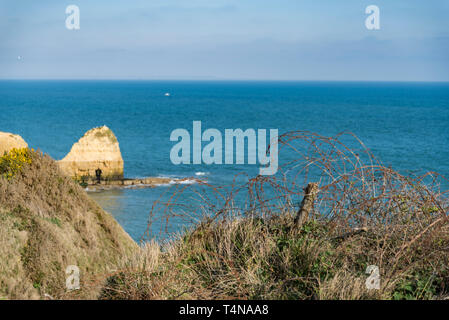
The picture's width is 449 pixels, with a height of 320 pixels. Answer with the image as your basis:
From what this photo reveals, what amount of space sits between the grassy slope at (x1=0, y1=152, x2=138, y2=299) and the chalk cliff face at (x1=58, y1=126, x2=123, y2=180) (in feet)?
125

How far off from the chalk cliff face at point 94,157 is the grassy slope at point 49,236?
38.1 m

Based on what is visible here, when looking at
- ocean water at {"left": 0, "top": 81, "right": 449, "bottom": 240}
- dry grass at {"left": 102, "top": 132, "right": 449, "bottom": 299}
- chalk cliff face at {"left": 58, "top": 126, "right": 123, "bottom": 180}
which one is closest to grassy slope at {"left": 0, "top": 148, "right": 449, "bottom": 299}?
dry grass at {"left": 102, "top": 132, "right": 449, "bottom": 299}

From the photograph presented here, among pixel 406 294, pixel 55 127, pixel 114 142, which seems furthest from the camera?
pixel 55 127

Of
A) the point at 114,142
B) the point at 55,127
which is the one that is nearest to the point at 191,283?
the point at 114,142

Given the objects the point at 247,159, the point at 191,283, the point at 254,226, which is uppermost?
the point at 254,226

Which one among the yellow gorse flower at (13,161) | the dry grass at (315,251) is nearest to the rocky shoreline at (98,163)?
the yellow gorse flower at (13,161)

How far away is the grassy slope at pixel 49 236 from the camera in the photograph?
748cm

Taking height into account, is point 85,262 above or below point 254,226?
below

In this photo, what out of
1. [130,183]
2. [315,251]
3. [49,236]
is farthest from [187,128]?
[315,251]

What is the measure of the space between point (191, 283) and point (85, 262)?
493 centimetres

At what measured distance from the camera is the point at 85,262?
34.3ft

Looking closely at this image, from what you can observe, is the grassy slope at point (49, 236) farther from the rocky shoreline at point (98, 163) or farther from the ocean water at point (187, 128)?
the rocky shoreline at point (98, 163)

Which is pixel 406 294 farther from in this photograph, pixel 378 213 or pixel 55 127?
pixel 55 127

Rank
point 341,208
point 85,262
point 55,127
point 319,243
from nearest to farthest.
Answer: point 319,243
point 341,208
point 85,262
point 55,127
